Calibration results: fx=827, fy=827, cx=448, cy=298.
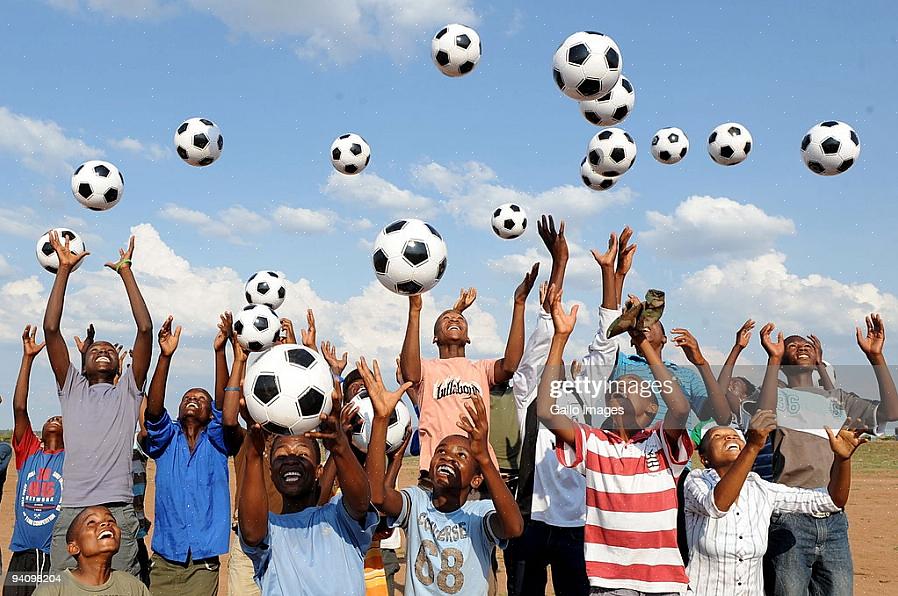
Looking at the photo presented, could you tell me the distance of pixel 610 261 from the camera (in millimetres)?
5930

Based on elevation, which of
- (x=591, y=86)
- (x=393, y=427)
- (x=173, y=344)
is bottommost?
(x=393, y=427)

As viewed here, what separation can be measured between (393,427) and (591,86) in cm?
350

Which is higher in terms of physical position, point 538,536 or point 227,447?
point 227,447

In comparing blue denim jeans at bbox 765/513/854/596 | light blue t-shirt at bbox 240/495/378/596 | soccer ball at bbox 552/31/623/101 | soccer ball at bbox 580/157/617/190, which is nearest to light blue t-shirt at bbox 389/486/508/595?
light blue t-shirt at bbox 240/495/378/596

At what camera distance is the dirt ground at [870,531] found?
10520mm

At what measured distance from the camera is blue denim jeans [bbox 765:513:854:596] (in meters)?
5.12

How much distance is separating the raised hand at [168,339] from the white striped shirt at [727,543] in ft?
12.3

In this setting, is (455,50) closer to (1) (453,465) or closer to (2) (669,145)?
(2) (669,145)

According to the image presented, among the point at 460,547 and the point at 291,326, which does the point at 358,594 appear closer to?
the point at 460,547

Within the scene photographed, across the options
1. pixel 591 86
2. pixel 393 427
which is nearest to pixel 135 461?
pixel 393 427

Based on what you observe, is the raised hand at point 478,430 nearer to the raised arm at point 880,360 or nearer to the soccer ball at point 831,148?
the raised arm at point 880,360

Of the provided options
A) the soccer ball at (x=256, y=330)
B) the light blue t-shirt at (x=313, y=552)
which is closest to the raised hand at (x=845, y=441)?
the light blue t-shirt at (x=313, y=552)

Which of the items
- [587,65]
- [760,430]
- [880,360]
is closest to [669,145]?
[587,65]

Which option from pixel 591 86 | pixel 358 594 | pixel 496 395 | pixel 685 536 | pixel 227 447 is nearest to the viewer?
pixel 358 594
